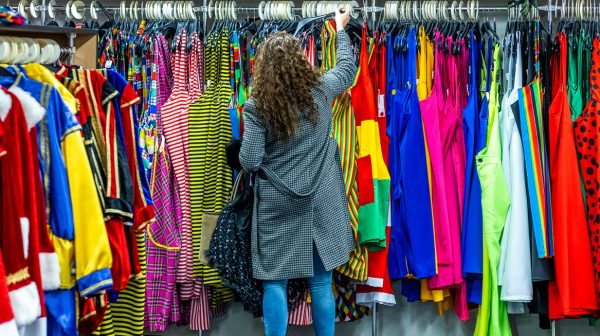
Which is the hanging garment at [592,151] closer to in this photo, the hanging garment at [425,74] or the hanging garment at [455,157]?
the hanging garment at [455,157]

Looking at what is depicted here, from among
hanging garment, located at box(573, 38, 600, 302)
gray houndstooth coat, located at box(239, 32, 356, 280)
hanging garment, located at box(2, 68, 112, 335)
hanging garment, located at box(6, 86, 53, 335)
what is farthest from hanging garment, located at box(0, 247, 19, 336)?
hanging garment, located at box(573, 38, 600, 302)

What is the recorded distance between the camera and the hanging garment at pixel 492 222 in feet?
12.7

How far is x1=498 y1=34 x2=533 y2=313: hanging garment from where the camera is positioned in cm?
381

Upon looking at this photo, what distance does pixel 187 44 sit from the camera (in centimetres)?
419

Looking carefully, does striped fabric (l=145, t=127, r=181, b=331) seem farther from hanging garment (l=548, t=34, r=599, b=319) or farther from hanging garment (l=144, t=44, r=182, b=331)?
hanging garment (l=548, t=34, r=599, b=319)

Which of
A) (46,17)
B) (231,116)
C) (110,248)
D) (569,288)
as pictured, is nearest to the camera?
(110,248)

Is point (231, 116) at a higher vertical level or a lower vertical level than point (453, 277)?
higher

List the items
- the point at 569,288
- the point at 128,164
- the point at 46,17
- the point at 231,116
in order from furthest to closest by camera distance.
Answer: the point at 46,17, the point at 231,116, the point at 569,288, the point at 128,164

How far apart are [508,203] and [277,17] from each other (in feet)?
4.64

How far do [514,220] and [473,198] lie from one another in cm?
22

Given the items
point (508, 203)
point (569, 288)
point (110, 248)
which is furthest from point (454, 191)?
point (110, 248)

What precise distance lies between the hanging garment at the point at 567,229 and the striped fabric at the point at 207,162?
1478 millimetres

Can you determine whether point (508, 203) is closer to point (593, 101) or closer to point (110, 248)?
point (593, 101)

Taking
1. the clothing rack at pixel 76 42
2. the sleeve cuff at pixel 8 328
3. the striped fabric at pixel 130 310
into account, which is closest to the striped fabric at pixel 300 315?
the striped fabric at pixel 130 310
